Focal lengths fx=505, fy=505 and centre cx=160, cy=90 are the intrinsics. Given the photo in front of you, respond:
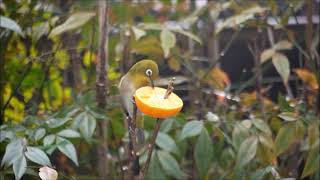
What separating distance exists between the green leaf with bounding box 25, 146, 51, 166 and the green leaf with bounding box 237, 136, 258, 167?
1.17 ft

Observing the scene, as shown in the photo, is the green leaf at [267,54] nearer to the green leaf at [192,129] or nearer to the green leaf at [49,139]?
the green leaf at [192,129]

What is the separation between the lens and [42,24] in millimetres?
1109

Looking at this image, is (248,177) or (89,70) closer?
(248,177)

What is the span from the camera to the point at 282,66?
3.51ft

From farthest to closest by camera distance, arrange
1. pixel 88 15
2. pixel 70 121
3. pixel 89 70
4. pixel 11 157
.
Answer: pixel 89 70
pixel 88 15
pixel 70 121
pixel 11 157

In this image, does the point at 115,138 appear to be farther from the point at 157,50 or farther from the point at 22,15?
the point at 22,15

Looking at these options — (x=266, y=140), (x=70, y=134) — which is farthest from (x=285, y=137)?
(x=70, y=134)

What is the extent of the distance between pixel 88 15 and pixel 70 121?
24 centimetres

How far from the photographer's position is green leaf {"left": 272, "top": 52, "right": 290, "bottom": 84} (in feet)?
3.47

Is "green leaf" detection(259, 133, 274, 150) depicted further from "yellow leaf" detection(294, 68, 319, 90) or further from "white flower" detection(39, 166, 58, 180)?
"white flower" detection(39, 166, 58, 180)

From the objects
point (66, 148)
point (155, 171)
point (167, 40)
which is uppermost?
point (167, 40)

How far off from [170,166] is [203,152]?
7cm

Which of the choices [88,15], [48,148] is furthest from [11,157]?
[88,15]

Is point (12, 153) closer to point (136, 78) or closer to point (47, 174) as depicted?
point (47, 174)
